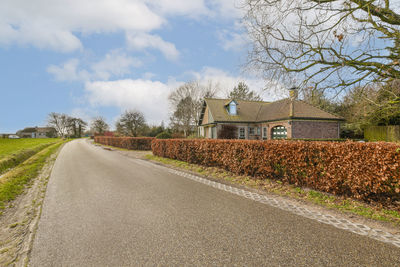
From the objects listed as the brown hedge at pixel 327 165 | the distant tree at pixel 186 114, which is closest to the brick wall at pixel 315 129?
the brown hedge at pixel 327 165

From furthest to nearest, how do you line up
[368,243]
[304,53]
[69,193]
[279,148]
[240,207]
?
[304,53] < [279,148] < [69,193] < [240,207] < [368,243]

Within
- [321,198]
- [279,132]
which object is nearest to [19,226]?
[321,198]

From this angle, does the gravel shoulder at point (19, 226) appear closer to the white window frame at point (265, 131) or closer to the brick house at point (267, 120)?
the brick house at point (267, 120)

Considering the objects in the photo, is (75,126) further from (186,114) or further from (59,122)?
(186,114)

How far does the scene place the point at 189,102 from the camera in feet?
136

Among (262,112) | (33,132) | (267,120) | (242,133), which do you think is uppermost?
(262,112)

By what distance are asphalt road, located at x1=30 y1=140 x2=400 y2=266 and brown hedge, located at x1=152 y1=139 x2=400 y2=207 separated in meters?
1.95

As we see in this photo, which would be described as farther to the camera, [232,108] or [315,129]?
[232,108]

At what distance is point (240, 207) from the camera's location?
4.79 meters

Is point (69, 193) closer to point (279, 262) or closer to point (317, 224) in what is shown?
point (279, 262)

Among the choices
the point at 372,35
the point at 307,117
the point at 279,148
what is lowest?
the point at 279,148

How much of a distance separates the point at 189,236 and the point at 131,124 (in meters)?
42.8

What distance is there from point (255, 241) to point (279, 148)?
4171 mm

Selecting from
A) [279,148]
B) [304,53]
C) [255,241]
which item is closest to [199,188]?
[279,148]
